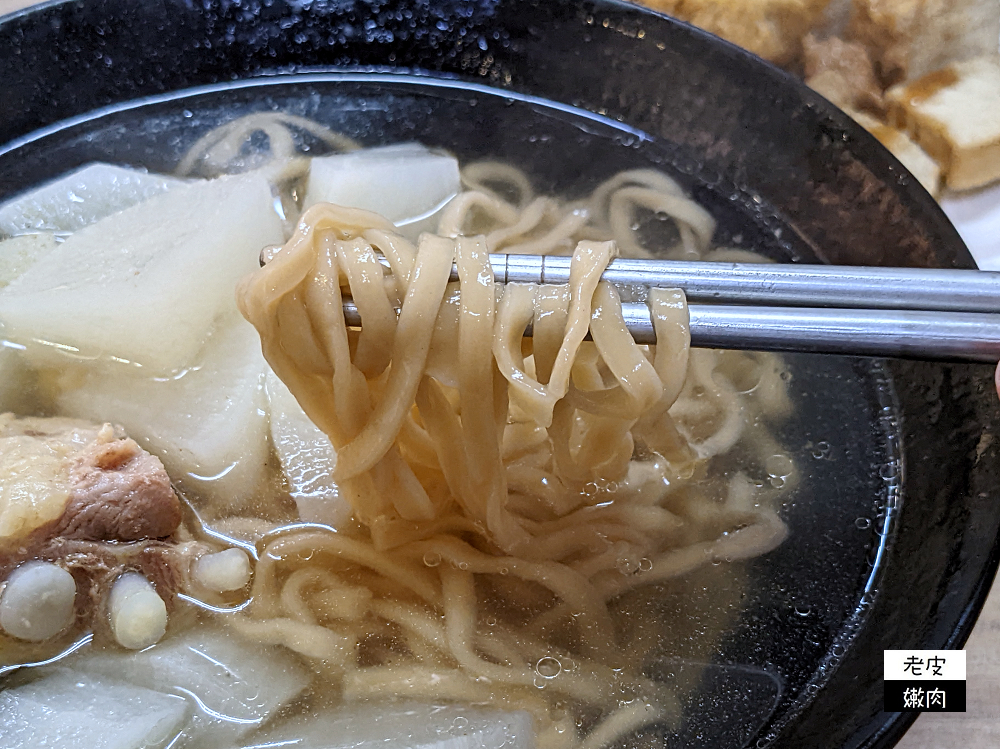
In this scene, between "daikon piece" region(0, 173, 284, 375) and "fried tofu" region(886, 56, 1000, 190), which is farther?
"fried tofu" region(886, 56, 1000, 190)

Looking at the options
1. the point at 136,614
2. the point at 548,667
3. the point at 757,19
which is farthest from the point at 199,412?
the point at 757,19

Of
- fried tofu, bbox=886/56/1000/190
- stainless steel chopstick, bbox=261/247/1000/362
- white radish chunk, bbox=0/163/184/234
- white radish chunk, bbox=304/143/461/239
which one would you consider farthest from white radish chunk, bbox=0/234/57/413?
fried tofu, bbox=886/56/1000/190

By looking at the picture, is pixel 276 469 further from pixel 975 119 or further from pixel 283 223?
pixel 975 119

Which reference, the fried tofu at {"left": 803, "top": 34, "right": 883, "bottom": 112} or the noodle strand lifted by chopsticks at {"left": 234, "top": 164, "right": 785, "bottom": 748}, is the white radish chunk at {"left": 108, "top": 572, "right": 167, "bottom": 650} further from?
the fried tofu at {"left": 803, "top": 34, "right": 883, "bottom": 112}

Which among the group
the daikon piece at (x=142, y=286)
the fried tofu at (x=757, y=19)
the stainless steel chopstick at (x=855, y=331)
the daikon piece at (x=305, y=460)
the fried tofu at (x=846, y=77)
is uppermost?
the fried tofu at (x=757, y=19)

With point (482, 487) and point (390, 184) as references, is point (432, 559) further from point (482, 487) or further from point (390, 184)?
point (390, 184)

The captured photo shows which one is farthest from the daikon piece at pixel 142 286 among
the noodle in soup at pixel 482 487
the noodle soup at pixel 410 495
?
the noodle in soup at pixel 482 487

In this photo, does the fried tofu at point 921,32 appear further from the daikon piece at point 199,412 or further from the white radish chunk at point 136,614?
the white radish chunk at point 136,614
